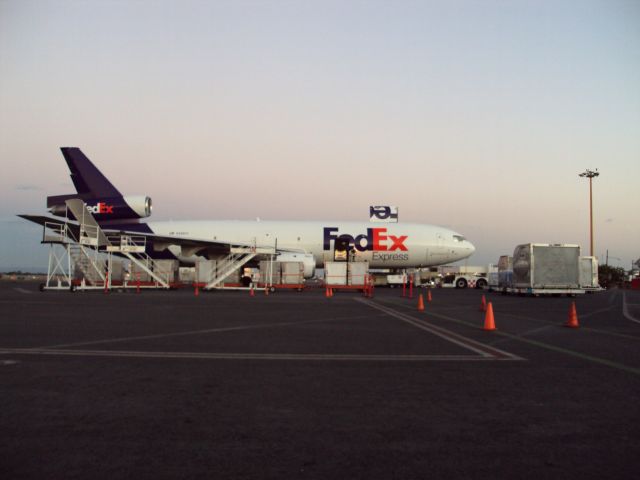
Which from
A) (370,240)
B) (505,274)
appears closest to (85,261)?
(370,240)

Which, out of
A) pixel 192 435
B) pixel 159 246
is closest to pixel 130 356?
pixel 192 435

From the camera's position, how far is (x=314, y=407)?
575cm

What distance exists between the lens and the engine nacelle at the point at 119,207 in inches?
1748

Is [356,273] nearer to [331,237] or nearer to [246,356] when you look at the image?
[331,237]

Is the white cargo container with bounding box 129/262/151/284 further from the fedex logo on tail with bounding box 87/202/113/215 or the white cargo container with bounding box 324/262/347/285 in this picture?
the white cargo container with bounding box 324/262/347/285

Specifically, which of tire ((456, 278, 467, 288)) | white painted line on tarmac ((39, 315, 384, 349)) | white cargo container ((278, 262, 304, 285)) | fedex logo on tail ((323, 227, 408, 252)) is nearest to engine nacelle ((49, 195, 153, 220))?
white cargo container ((278, 262, 304, 285))

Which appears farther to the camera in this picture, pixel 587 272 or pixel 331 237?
pixel 331 237

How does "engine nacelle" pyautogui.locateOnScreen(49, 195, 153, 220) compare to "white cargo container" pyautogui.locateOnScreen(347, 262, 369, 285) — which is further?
"engine nacelle" pyautogui.locateOnScreen(49, 195, 153, 220)

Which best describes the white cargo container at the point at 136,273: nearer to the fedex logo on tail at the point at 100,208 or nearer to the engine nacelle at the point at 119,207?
the engine nacelle at the point at 119,207

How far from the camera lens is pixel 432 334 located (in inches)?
512

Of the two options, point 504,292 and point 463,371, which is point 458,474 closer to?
point 463,371

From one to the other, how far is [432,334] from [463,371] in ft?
16.2

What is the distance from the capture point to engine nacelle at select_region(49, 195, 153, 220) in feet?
146

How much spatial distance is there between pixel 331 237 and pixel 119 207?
16300 millimetres
